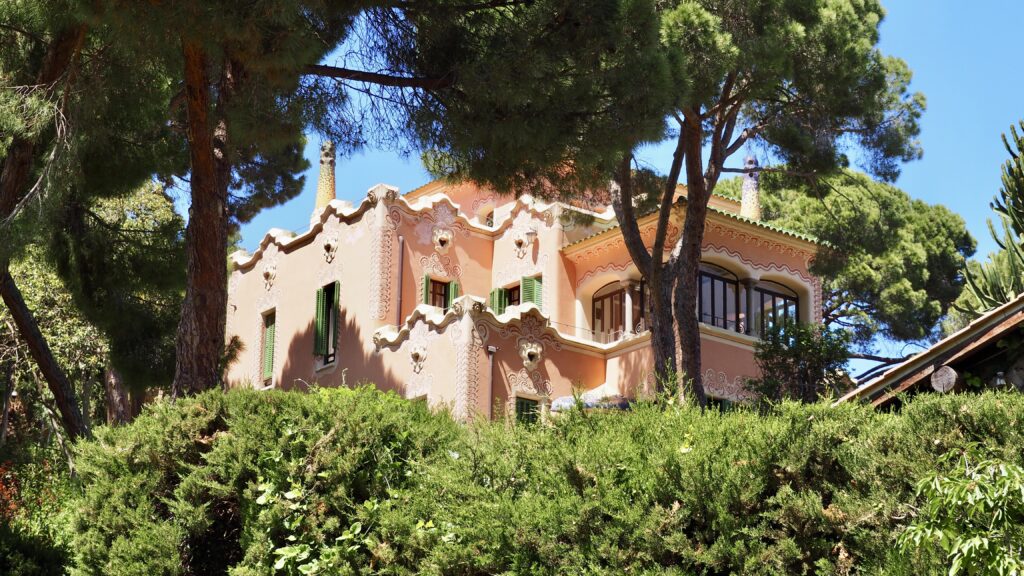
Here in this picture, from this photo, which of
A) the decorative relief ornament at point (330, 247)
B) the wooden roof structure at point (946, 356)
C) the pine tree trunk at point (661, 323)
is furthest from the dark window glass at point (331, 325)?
the wooden roof structure at point (946, 356)

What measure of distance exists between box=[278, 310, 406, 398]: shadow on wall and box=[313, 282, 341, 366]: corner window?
186 millimetres

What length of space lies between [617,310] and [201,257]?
12.7 m

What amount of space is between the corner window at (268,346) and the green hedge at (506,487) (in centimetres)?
1498

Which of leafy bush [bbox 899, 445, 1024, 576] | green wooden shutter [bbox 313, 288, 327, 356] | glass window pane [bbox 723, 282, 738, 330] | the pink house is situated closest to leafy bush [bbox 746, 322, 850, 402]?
the pink house

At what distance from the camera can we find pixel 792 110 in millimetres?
20312

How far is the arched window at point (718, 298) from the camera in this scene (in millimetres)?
23703

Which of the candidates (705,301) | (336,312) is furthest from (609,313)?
(336,312)

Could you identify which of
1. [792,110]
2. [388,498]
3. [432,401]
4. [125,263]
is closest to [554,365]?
[432,401]

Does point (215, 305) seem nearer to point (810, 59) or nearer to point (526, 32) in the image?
point (526, 32)

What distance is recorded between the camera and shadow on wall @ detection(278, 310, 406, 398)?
22.6m

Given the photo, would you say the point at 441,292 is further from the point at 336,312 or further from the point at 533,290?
the point at 336,312

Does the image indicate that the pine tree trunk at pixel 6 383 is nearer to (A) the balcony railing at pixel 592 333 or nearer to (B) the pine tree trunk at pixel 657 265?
(A) the balcony railing at pixel 592 333

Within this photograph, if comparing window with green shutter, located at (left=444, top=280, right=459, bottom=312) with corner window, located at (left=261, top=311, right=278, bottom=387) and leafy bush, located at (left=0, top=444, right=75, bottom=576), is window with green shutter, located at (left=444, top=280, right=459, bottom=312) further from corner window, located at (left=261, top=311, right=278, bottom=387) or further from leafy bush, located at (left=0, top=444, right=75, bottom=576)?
leafy bush, located at (left=0, top=444, right=75, bottom=576)

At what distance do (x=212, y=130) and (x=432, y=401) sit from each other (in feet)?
31.0
